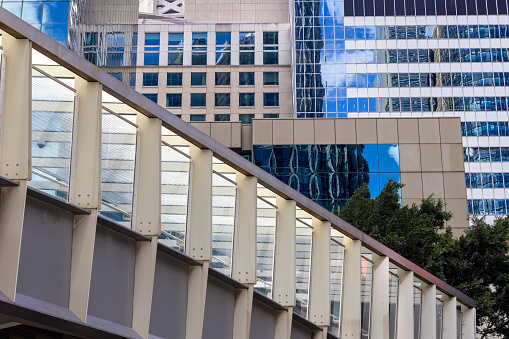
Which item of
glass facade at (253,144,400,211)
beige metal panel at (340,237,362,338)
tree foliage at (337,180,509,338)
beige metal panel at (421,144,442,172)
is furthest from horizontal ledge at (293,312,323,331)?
beige metal panel at (421,144,442,172)

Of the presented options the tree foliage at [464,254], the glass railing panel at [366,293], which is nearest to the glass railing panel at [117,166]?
the glass railing panel at [366,293]

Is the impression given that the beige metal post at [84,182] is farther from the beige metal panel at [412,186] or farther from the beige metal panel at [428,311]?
the beige metal panel at [412,186]

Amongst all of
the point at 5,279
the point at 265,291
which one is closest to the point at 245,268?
the point at 265,291

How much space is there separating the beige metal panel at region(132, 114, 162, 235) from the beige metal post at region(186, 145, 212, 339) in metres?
1.40

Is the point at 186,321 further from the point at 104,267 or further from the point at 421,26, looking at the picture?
the point at 421,26

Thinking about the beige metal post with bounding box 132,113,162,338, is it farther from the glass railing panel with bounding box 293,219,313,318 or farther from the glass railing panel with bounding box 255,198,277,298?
the glass railing panel with bounding box 293,219,313,318

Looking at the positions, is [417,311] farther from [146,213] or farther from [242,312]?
[146,213]

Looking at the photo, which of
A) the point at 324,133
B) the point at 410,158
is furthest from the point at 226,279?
the point at 410,158

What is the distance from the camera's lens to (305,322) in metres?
19.0

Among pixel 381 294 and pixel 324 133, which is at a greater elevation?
pixel 324 133

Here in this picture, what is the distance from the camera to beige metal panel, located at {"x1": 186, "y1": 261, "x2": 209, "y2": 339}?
46.9ft

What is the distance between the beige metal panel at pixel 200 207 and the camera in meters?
14.6

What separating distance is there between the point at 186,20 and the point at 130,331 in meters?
95.0

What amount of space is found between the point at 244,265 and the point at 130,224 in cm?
343
